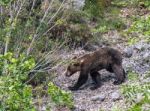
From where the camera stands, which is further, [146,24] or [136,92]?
[146,24]

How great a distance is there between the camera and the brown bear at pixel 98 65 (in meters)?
10.2

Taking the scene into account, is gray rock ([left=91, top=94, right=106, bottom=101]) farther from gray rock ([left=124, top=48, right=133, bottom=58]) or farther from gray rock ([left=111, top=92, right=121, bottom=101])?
gray rock ([left=124, top=48, right=133, bottom=58])

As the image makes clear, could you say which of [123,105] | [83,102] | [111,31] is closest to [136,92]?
[123,105]

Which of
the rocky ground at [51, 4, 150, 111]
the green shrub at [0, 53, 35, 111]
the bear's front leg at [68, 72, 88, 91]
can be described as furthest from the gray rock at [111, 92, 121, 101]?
the green shrub at [0, 53, 35, 111]

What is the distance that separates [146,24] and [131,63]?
158cm

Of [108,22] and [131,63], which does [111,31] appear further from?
[131,63]

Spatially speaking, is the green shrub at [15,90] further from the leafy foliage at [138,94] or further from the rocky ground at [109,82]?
the rocky ground at [109,82]

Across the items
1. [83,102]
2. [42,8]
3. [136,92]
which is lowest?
[83,102]

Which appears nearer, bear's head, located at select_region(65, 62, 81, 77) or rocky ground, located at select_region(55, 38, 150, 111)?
rocky ground, located at select_region(55, 38, 150, 111)

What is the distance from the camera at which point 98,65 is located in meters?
10.3

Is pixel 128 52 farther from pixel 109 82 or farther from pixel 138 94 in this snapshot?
pixel 138 94

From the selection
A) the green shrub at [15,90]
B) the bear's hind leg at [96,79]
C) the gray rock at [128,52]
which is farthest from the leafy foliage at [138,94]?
the gray rock at [128,52]

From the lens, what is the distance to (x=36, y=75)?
10227mm

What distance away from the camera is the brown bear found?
33.4 feet
